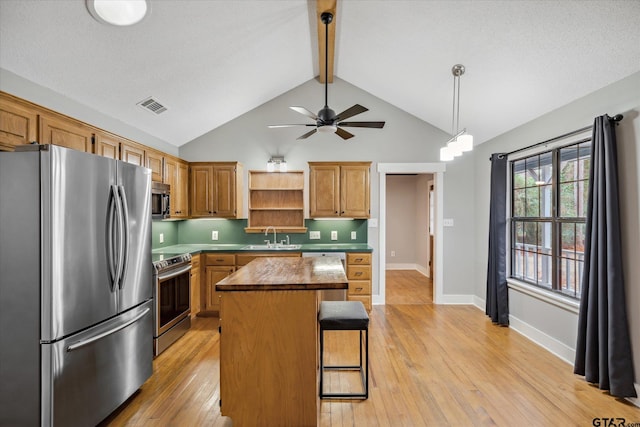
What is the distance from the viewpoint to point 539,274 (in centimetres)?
376

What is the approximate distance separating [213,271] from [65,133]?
2.41m

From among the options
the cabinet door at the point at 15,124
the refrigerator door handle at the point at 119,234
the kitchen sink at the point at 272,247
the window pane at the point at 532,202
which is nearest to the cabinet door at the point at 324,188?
the kitchen sink at the point at 272,247

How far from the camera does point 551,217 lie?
11.5 ft

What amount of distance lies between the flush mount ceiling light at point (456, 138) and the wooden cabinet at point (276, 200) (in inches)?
93.1

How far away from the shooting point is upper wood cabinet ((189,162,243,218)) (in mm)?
4832

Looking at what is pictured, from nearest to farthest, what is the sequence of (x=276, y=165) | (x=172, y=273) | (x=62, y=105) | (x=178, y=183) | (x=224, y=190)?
(x=62, y=105) < (x=172, y=273) < (x=178, y=183) < (x=224, y=190) < (x=276, y=165)

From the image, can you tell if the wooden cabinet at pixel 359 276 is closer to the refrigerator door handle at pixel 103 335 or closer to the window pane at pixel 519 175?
the window pane at pixel 519 175

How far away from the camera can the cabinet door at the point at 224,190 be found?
483 cm

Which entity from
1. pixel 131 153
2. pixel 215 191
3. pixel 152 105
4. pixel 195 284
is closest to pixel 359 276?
pixel 195 284

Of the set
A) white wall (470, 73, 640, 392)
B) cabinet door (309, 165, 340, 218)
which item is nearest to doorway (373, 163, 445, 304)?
white wall (470, 73, 640, 392)

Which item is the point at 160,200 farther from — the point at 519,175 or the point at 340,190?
the point at 519,175

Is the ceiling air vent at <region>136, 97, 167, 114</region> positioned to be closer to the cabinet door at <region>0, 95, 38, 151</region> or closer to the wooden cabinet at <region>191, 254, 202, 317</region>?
the cabinet door at <region>0, 95, 38, 151</region>

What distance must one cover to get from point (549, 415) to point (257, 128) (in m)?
4.77

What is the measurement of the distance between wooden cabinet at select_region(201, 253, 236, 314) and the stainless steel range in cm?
50
